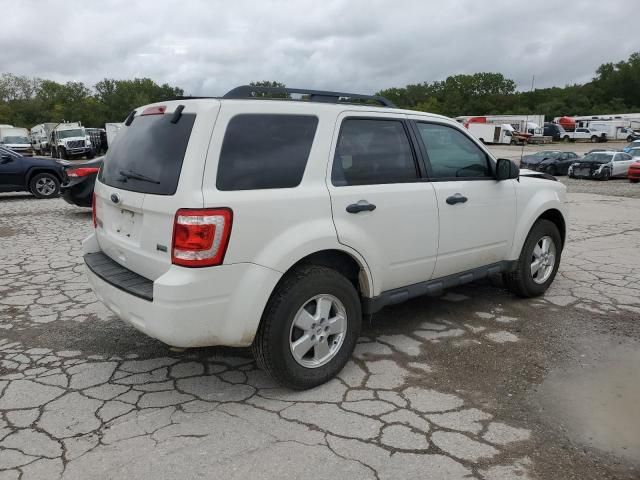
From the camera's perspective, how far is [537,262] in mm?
5055

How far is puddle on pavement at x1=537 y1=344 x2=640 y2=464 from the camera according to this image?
2820 mm

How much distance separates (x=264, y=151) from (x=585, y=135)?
64.8 m

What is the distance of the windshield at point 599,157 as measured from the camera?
2254 centimetres

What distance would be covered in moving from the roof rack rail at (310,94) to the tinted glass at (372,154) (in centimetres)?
22

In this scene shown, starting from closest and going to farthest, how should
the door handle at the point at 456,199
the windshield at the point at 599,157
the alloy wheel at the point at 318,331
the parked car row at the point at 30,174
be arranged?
the alloy wheel at the point at 318,331
the door handle at the point at 456,199
the parked car row at the point at 30,174
the windshield at the point at 599,157

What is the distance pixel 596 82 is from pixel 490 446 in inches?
5105

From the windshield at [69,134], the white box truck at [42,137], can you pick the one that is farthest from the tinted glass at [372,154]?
the white box truck at [42,137]

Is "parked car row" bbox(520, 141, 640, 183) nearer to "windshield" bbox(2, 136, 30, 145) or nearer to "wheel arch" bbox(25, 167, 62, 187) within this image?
"wheel arch" bbox(25, 167, 62, 187)

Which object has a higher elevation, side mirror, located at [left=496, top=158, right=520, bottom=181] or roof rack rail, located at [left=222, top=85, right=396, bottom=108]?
roof rack rail, located at [left=222, top=85, right=396, bottom=108]

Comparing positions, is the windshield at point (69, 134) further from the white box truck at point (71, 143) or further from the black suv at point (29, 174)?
the black suv at point (29, 174)

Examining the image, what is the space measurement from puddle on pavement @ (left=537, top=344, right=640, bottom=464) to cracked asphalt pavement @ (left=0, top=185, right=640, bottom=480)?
0.04 ft

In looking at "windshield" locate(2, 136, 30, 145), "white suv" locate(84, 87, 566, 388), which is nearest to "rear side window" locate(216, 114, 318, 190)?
"white suv" locate(84, 87, 566, 388)

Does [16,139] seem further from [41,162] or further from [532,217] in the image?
[532,217]

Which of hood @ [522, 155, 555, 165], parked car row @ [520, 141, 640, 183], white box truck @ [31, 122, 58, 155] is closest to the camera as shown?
parked car row @ [520, 141, 640, 183]
